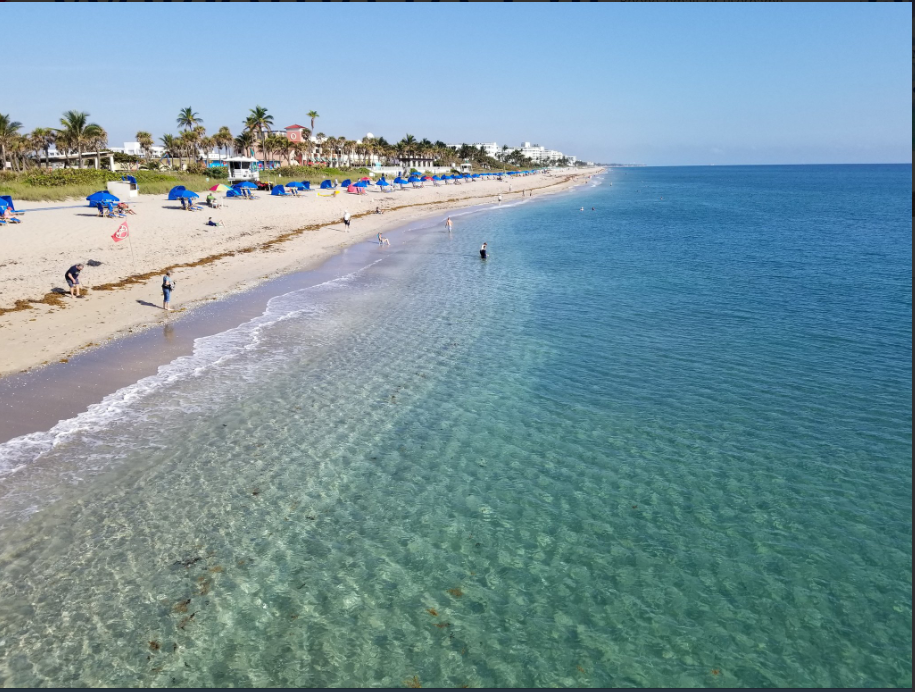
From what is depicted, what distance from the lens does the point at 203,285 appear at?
1166 inches

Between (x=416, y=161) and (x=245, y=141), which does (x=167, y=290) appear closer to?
(x=245, y=141)

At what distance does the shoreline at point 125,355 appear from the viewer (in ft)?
50.0

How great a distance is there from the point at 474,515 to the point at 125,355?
1496 centimetres

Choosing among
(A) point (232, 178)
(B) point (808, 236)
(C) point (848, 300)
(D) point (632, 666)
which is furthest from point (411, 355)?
(A) point (232, 178)

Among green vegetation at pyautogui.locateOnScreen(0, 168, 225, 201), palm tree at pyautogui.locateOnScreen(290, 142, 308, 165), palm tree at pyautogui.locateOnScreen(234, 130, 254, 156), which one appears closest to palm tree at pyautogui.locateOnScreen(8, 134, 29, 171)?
green vegetation at pyautogui.locateOnScreen(0, 168, 225, 201)

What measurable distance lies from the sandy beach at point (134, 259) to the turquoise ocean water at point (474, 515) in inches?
222

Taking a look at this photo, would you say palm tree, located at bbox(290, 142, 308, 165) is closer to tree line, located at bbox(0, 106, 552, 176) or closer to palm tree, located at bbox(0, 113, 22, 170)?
tree line, located at bbox(0, 106, 552, 176)

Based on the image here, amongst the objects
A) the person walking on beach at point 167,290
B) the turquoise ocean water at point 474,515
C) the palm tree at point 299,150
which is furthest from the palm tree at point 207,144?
the turquoise ocean water at point 474,515

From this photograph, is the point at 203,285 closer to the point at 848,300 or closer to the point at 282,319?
the point at 282,319

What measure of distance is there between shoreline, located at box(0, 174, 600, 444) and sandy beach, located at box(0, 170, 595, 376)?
316mm

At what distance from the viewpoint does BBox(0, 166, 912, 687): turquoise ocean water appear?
8.16m

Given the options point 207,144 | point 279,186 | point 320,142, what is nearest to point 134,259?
point 279,186

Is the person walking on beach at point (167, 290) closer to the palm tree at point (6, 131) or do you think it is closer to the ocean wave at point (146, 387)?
the ocean wave at point (146, 387)

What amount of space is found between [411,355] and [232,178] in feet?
242
